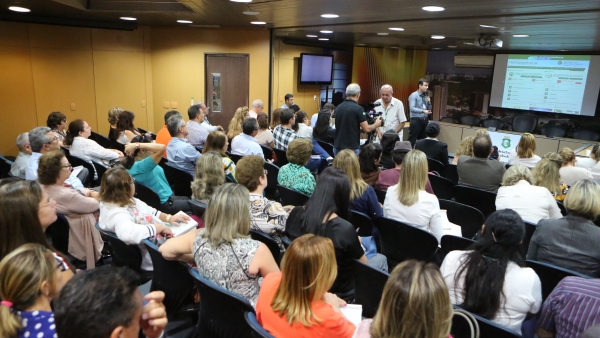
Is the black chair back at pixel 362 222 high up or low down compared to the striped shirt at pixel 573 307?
down

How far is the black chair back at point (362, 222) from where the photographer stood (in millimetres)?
3334

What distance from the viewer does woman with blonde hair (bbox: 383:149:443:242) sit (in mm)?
3316

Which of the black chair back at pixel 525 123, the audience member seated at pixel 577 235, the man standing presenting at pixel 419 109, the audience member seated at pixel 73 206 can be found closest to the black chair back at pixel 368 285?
the audience member seated at pixel 577 235

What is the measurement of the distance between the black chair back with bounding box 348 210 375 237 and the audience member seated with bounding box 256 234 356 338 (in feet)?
5.06

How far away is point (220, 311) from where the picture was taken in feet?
7.01

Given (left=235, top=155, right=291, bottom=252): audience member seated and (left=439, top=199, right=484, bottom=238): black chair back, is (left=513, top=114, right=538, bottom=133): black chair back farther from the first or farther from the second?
(left=235, top=155, right=291, bottom=252): audience member seated

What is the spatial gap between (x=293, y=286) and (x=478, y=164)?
370cm

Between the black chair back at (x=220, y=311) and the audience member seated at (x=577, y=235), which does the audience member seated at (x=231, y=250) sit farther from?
the audience member seated at (x=577, y=235)

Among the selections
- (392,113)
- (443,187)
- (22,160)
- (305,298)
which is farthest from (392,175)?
(22,160)

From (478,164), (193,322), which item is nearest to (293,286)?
(193,322)

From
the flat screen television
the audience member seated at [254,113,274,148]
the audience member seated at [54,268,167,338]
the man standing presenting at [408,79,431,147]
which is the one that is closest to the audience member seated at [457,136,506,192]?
the audience member seated at [254,113,274,148]

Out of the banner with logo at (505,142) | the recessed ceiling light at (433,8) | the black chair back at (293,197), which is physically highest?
the recessed ceiling light at (433,8)

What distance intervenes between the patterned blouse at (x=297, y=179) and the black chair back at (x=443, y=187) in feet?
5.25

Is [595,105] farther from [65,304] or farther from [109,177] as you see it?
[65,304]
